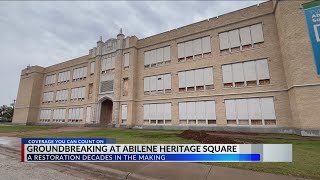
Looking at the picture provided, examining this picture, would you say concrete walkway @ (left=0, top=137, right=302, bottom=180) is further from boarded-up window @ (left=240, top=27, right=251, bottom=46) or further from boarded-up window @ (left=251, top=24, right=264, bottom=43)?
boarded-up window @ (left=251, top=24, right=264, bottom=43)

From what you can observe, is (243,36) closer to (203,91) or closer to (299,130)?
(203,91)

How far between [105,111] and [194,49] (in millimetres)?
17493

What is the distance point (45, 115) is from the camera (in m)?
37.8

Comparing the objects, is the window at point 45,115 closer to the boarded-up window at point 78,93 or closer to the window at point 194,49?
the boarded-up window at point 78,93

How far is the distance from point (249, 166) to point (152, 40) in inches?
912

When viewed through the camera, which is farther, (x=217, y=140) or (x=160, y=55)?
(x=160, y=55)

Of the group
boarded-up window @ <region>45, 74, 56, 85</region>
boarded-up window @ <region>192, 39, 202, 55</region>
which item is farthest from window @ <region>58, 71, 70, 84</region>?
boarded-up window @ <region>192, 39, 202, 55</region>

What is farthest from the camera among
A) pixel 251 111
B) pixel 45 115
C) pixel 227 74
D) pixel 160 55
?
pixel 45 115

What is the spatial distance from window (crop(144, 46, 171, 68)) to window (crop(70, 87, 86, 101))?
13.8m

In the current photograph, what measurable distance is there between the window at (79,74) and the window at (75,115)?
19.1 feet

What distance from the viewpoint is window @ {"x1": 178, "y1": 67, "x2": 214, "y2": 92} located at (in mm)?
21172

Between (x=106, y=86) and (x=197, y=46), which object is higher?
(x=197, y=46)

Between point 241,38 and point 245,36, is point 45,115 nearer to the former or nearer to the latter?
point 241,38

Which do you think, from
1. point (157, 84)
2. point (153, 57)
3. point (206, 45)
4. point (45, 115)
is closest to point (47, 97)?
point (45, 115)
